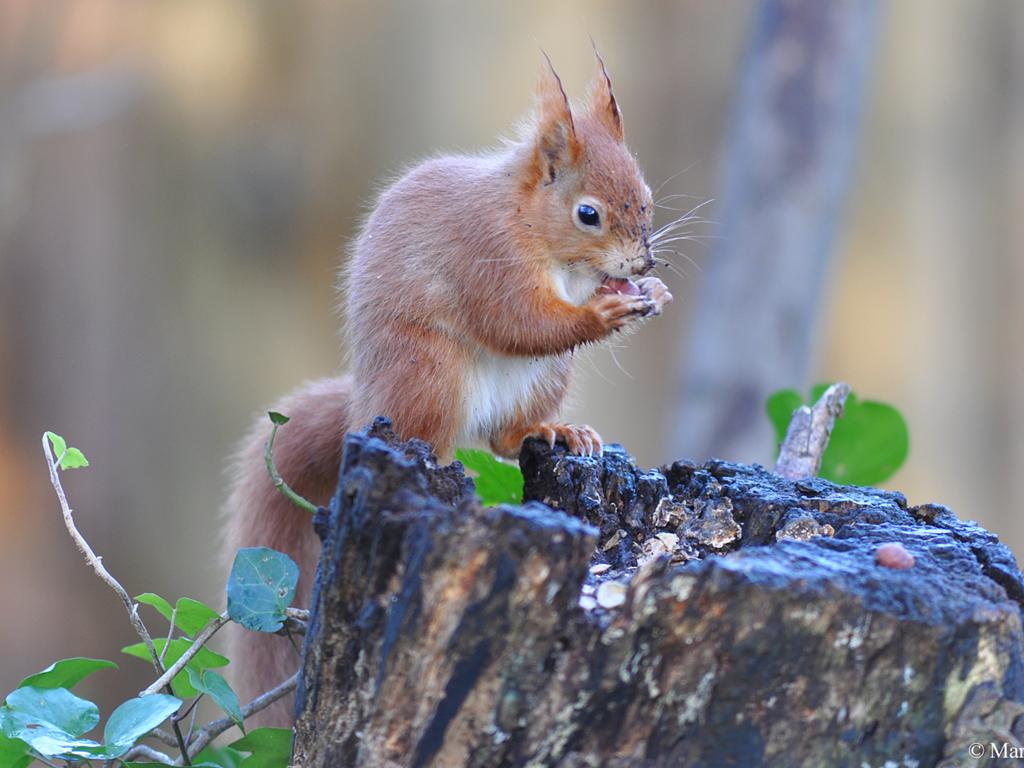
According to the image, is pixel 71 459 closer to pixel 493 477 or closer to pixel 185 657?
pixel 185 657

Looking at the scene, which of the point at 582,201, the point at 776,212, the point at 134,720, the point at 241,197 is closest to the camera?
the point at 134,720

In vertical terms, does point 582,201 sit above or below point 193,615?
above

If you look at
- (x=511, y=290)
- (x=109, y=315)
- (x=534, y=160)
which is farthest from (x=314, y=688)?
(x=109, y=315)

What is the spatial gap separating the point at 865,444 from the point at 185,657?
0.93 meters

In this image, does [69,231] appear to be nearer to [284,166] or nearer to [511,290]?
[284,166]

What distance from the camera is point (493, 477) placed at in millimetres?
1409

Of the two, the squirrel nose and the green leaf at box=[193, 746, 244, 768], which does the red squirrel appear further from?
the green leaf at box=[193, 746, 244, 768]

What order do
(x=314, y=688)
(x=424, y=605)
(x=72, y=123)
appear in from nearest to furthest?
A: (x=424, y=605)
(x=314, y=688)
(x=72, y=123)

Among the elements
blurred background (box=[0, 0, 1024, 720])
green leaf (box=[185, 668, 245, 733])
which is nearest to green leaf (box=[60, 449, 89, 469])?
green leaf (box=[185, 668, 245, 733])

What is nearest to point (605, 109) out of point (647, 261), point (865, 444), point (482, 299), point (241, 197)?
point (647, 261)

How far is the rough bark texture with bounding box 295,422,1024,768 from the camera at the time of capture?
0.84m

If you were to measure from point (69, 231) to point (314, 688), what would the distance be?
287 cm

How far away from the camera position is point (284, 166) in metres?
3.59

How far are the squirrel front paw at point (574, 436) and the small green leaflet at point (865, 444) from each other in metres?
0.33
